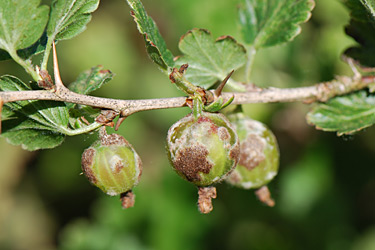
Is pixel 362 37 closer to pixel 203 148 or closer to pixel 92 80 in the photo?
pixel 203 148

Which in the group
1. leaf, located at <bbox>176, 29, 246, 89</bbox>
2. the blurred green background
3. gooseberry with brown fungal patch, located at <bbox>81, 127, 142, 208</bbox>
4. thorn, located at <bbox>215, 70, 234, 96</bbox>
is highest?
thorn, located at <bbox>215, 70, 234, 96</bbox>

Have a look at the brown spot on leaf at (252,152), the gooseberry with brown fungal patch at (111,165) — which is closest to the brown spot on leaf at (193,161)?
the gooseberry with brown fungal patch at (111,165)

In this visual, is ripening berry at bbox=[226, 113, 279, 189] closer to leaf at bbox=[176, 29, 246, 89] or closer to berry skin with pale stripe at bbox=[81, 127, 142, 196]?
leaf at bbox=[176, 29, 246, 89]

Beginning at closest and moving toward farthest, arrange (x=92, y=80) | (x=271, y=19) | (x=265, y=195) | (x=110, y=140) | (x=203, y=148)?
(x=203, y=148), (x=110, y=140), (x=92, y=80), (x=265, y=195), (x=271, y=19)

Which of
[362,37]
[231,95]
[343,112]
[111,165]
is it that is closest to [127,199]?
[111,165]

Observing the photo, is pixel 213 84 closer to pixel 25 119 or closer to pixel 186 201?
pixel 25 119

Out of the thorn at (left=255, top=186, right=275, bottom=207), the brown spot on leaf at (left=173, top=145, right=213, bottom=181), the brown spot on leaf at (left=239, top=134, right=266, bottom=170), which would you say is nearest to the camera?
the brown spot on leaf at (left=173, top=145, right=213, bottom=181)

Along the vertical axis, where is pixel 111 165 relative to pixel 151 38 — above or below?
below

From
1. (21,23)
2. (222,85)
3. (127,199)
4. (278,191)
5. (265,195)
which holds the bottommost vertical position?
(278,191)

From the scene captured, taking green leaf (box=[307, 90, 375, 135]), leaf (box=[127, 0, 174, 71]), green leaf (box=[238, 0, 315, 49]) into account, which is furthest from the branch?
green leaf (box=[238, 0, 315, 49])
